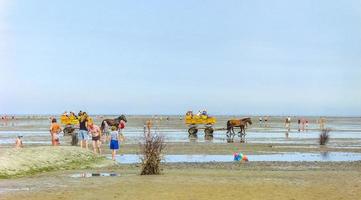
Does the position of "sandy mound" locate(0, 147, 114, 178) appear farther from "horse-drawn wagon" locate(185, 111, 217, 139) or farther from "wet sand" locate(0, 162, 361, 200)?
"horse-drawn wagon" locate(185, 111, 217, 139)

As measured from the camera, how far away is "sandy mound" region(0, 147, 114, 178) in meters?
20.4

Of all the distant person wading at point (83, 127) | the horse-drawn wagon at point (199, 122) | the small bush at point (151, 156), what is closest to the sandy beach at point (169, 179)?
the small bush at point (151, 156)

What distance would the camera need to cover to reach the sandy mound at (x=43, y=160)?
2041cm

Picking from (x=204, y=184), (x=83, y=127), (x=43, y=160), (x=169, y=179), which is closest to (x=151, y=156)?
(x=169, y=179)

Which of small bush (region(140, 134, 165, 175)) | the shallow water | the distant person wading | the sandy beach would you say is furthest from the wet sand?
the distant person wading

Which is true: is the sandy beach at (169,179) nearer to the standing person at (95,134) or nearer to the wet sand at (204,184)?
the wet sand at (204,184)

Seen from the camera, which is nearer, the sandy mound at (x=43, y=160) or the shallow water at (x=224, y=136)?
the sandy mound at (x=43, y=160)

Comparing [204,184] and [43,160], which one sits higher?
[43,160]

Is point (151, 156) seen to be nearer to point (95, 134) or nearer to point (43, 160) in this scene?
point (43, 160)

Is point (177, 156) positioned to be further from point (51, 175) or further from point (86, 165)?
point (51, 175)

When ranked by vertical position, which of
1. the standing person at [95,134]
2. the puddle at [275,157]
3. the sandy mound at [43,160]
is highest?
the standing person at [95,134]

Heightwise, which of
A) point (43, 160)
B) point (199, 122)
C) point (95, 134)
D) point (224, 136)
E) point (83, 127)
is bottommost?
point (43, 160)

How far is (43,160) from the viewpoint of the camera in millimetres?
22656

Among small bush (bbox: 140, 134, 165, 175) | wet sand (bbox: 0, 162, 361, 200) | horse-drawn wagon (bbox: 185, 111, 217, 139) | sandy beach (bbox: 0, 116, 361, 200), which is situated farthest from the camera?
horse-drawn wagon (bbox: 185, 111, 217, 139)
